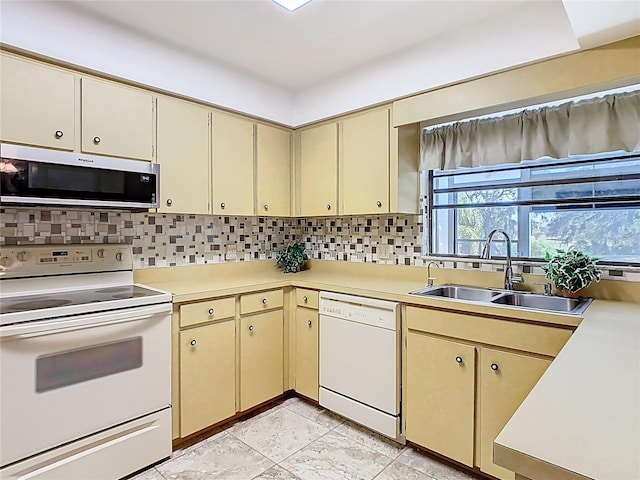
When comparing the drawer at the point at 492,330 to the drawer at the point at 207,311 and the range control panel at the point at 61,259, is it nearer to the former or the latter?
the drawer at the point at 207,311

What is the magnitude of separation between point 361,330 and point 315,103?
1787 millimetres

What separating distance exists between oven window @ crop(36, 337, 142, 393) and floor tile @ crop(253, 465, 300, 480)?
869 millimetres

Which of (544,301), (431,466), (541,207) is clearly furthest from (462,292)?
(431,466)

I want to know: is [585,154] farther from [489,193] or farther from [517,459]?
[517,459]

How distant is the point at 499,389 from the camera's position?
1.81 m

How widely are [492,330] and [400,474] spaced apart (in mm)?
904

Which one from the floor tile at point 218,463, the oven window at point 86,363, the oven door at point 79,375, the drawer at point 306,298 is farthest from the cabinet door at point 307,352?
the oven window at point 86,363

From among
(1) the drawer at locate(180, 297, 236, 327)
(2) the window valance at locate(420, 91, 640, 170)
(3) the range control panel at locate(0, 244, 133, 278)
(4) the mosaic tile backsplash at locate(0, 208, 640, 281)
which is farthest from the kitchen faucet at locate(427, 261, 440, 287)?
(3) the range control panel at locate(0, 244, 133, 278)

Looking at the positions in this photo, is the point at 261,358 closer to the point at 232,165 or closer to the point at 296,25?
the point at 232,165

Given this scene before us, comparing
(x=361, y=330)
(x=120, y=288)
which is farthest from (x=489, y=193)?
(x=120, y=288)

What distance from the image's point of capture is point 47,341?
64.9 inches

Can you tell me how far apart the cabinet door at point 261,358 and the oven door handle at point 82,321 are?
2.07 feet

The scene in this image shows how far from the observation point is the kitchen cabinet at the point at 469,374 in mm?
1723

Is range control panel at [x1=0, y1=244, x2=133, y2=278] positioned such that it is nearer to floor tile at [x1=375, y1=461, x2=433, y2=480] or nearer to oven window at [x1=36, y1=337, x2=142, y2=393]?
oven window at [x1=36, y1=337, x2=142, y2=393]
